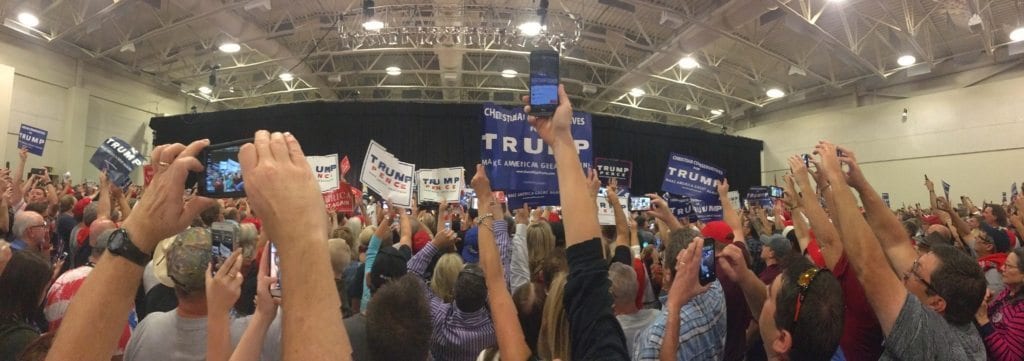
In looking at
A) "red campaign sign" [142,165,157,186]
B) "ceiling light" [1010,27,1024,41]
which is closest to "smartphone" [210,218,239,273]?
"red campaign sign" [142,165,157,186]

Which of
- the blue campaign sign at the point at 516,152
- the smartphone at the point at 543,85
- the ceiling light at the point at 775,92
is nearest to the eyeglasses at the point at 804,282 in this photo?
the smartphone at the point at 543,85

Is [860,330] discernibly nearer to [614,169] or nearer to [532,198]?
[532,198]

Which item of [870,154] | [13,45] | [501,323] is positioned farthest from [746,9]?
[13,45]

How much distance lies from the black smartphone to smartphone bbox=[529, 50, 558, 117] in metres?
0.88

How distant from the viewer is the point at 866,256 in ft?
6.18

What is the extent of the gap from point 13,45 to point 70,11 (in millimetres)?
2044

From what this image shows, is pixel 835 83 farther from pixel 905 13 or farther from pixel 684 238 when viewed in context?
pixel 684 238

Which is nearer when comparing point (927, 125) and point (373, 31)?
point (373, 31)

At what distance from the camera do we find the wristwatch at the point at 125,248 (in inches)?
43.2

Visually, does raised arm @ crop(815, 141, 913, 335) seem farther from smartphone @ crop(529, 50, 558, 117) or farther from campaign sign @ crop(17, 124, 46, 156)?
campaign sign @ crop(17, 124, 46, 156)

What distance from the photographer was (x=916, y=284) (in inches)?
80.9

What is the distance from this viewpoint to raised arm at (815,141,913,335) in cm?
178

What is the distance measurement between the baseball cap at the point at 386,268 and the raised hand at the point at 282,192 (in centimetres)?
190

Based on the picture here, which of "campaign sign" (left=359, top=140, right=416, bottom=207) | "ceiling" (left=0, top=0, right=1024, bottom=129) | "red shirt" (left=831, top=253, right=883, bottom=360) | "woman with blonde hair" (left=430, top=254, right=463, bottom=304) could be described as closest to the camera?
"red shirt" (left=831, top=253, right=883, bottom=360)
